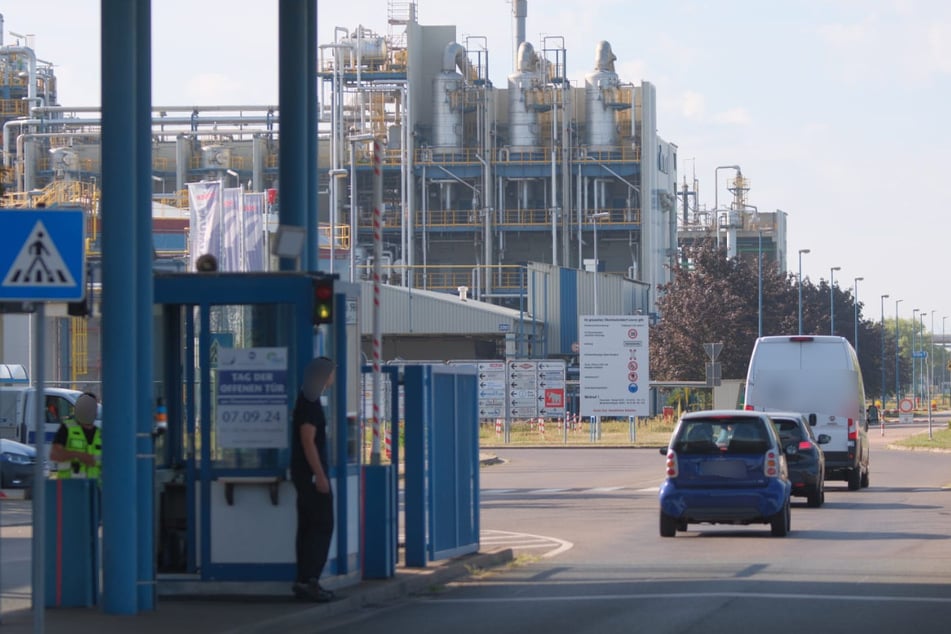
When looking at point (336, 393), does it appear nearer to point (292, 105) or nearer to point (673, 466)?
point (292, 105)

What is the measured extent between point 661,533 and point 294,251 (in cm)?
843

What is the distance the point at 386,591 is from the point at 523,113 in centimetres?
7986

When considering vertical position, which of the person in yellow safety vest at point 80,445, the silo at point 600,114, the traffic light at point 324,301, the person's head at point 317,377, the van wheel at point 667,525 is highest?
the silo at point 600,114

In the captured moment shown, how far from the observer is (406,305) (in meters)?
77.4

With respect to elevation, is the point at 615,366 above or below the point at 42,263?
below

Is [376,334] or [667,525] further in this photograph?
[667,525]

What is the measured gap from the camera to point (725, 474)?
1919 cm

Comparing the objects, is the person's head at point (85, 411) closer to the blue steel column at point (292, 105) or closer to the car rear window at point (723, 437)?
the blue steel column at point (292, 105)

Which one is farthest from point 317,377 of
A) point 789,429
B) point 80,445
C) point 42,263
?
point 789,429

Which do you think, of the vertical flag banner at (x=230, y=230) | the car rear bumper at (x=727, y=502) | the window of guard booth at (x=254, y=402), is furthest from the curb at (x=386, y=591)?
the vertical flag banner at (x=230, y=230)

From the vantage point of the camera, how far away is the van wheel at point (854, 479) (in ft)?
98.1

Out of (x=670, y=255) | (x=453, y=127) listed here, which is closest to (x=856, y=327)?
(x=670, y=255)

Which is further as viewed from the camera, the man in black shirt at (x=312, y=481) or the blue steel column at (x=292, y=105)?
the blue steel column at (x=292, y=105)

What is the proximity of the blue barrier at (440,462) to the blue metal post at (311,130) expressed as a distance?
1520 mm
